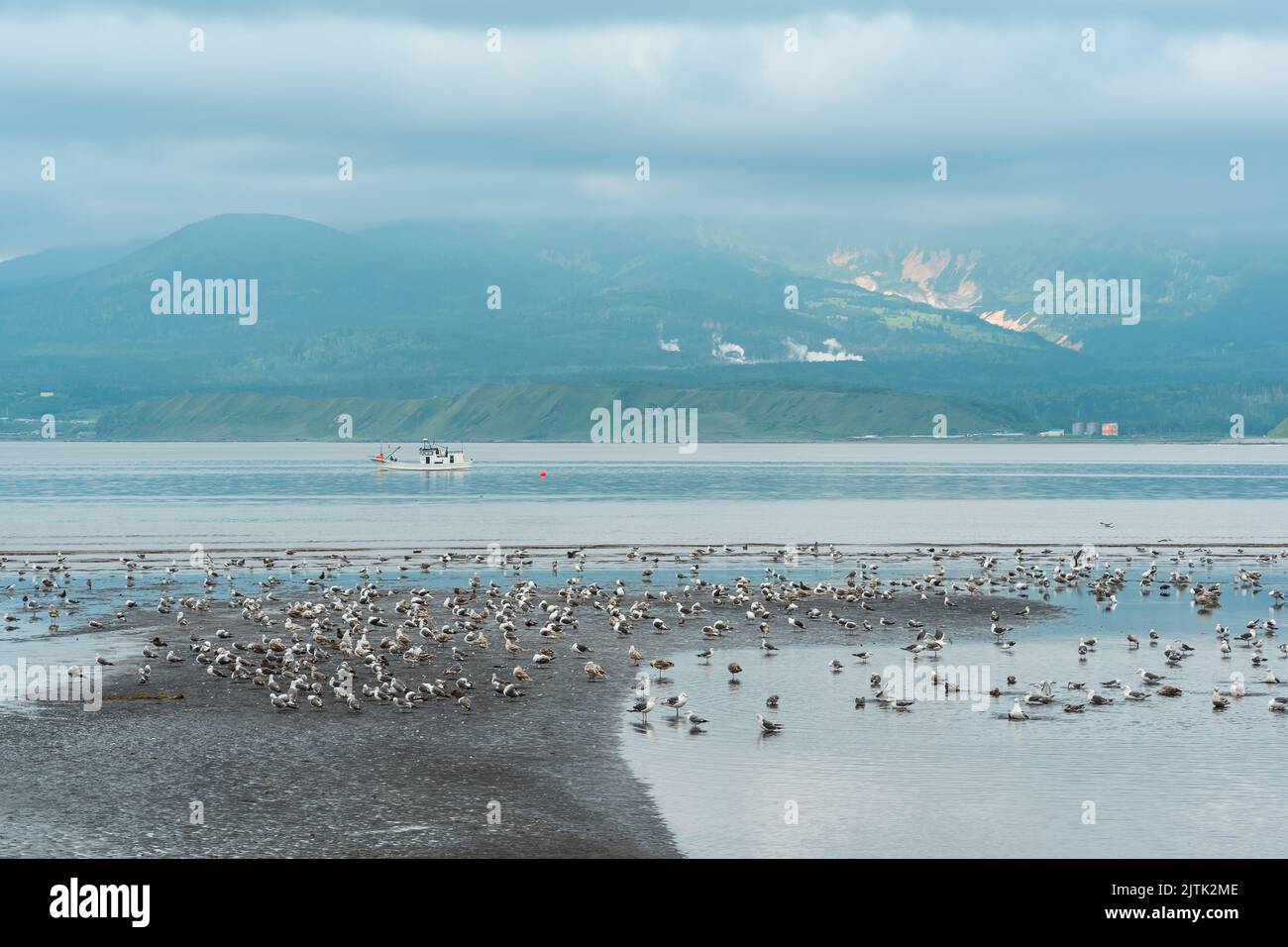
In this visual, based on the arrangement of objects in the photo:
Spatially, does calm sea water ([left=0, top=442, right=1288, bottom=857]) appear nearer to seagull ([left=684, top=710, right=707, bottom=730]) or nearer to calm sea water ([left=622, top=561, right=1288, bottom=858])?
calm sea water ([left=622, top=561, right=1288, bottom=858])

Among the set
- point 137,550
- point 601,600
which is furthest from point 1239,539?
point 137,550

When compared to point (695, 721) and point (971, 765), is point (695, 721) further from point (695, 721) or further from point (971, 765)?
point (971, 765)

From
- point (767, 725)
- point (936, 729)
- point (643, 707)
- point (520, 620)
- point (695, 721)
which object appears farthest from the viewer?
point (520, 620)

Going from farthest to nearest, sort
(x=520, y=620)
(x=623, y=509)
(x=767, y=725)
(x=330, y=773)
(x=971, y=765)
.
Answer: (x=623, y=509) → (x=520, y=620) → (x=767, y=725) → (x=971, y=765) → (x=330, y=773)

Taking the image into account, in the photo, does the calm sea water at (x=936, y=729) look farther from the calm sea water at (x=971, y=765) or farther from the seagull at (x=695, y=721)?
the seagull at (x=695, y=721)

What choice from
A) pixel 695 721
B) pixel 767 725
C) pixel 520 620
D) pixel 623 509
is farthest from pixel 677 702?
pixel 623 509

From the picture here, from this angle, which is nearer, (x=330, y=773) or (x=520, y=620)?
(x=330, y=773)

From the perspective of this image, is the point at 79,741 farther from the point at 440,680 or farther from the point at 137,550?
the point at 137,550

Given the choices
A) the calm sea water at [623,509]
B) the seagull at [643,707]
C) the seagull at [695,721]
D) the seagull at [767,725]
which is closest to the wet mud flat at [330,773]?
the seagull at [643,707]
